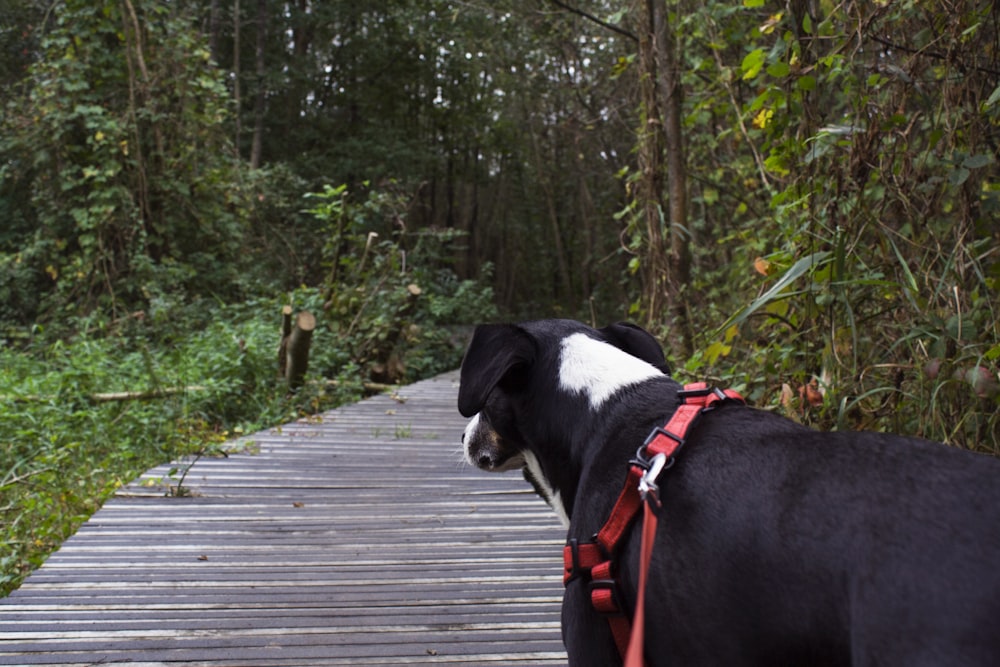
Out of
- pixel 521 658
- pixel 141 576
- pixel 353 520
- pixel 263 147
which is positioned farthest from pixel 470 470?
pixel 263 147

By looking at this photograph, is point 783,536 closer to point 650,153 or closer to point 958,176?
point 958,176

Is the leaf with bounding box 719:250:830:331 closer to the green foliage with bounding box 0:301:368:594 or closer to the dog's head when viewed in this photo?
the dog's head

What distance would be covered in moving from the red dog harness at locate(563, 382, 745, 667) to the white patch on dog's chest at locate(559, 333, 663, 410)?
8.6 inches

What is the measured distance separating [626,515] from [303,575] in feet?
6.25

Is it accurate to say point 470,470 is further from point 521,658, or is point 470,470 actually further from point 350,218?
point 350,218

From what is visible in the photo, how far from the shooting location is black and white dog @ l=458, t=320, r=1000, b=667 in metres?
1.09

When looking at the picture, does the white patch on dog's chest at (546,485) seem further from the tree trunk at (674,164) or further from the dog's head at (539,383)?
the tree trunk at (674,164)

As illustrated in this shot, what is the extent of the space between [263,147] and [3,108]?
8.77 m

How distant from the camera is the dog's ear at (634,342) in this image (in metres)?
2.16

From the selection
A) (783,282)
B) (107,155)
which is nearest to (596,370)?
(783,282)

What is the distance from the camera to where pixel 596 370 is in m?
1.84

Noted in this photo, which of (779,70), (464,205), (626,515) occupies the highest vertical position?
(779,70)

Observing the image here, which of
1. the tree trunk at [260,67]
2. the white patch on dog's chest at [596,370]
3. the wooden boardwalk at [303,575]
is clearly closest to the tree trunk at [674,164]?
the wooden boardwalk at [303,575]

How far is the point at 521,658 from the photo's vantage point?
242cm
